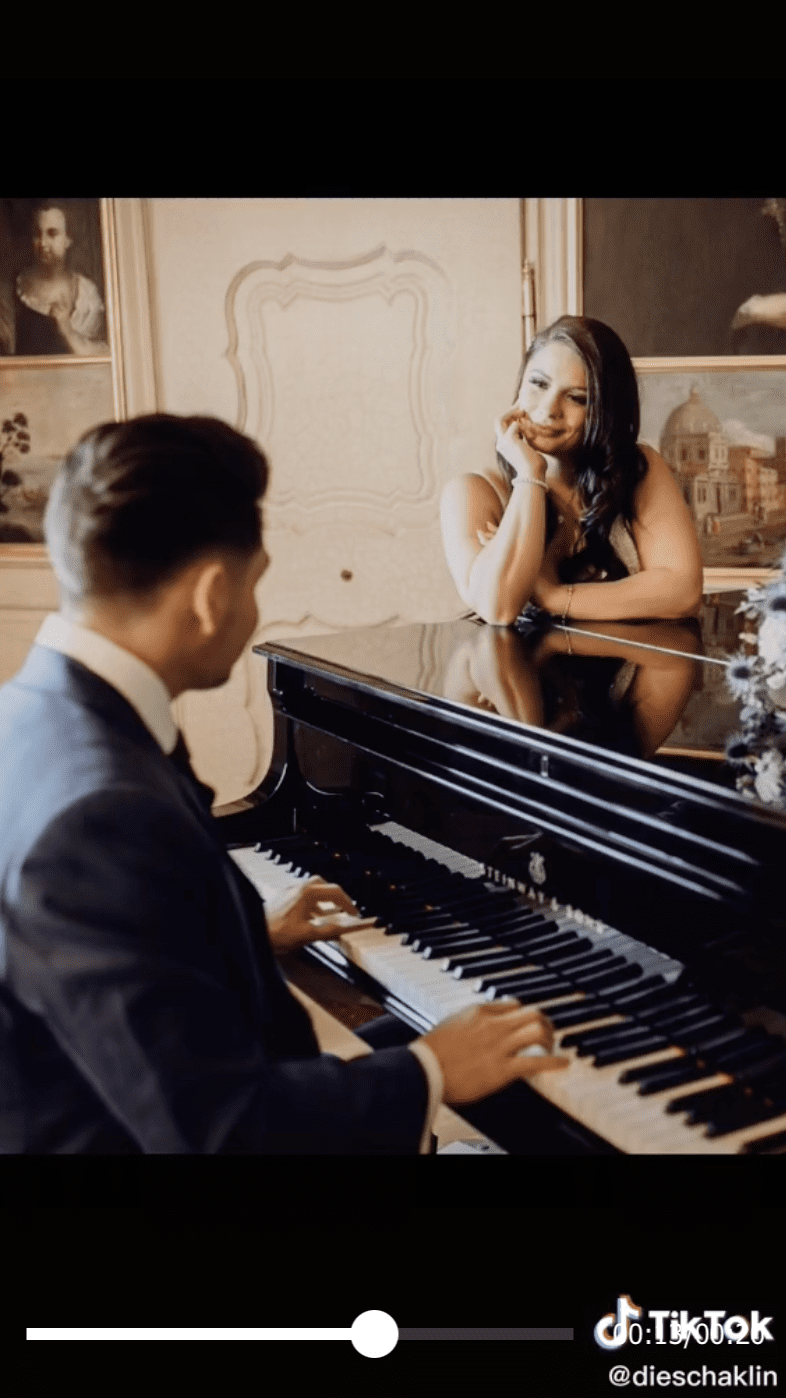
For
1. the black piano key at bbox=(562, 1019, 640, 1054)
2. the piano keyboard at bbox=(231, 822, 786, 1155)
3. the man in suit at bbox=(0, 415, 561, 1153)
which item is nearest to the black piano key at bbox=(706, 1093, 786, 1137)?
the piano keyboard at bbox=(231, 822, 786, 1155)

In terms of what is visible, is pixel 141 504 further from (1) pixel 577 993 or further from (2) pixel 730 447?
(2) pixel 730 447

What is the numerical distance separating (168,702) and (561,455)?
932 millimetres

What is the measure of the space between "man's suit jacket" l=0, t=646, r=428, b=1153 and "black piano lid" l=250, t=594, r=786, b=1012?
0.31 metres

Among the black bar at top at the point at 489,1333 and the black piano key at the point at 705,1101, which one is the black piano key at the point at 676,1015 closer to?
the black piano key at the point at 705,1101

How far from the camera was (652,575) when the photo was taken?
1985mm

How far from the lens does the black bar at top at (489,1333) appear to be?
138 cm

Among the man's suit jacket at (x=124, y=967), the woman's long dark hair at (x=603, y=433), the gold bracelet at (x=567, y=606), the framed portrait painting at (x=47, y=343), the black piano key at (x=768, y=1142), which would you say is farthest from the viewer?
the gold bracelet at (x=567, y=606)

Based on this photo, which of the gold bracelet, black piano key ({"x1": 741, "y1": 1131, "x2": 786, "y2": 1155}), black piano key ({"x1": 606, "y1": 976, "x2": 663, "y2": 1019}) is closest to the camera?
black piano key ({"x1": 741, "y1": 1131, "x2": 786, "y2": 1155})

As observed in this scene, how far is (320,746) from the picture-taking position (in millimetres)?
1729

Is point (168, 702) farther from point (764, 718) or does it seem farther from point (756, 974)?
point (764, 718)

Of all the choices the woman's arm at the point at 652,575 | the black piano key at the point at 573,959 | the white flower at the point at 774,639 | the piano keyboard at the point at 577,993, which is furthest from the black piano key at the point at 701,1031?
the woman's arm at the point at 652,575

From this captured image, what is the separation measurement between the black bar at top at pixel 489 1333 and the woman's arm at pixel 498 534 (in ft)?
3.29

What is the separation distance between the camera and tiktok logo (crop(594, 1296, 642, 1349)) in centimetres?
136

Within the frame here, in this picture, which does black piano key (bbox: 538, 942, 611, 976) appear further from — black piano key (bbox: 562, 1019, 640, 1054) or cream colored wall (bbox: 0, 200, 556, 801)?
cream colored wall (bbox: 0, 200, 556, 801)
